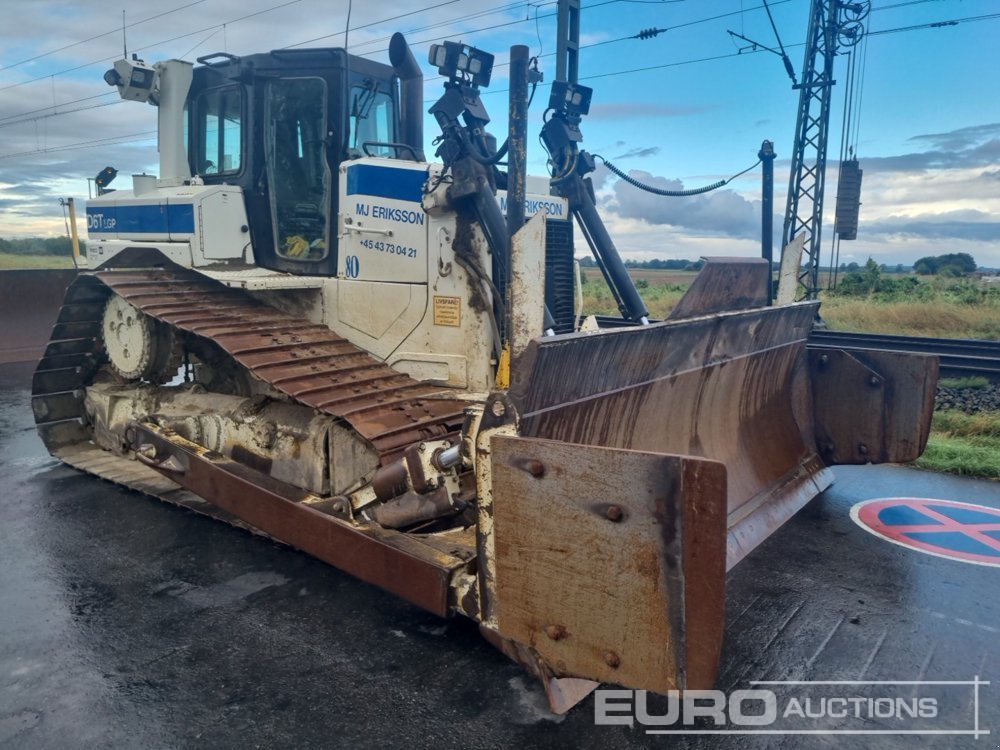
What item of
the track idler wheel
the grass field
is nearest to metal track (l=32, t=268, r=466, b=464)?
the track idler wheel

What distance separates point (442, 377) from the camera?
5.13m

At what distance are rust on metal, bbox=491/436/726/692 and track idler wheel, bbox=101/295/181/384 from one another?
13.5 ft

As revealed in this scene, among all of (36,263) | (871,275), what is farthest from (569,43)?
(36,263)

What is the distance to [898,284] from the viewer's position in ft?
99.8

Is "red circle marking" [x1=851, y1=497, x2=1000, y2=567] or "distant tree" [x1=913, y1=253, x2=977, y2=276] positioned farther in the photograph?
"distant tree" [x1=913, y1=253, x2=977, y2=276]

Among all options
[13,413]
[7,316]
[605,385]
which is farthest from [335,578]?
[7,316]

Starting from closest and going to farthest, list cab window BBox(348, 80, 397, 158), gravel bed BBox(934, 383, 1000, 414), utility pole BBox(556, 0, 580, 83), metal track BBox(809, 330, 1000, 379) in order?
cab window BBox(348, 80, 397, 158) → utility pole BBox(556, 0, 580, 83) → gravel bed BBox(934, 383, 1000, 414) → metal track BBox(809, 330, 1000, 379)

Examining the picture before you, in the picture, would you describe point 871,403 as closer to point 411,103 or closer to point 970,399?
point 411,103

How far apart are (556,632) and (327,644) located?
1.45 m

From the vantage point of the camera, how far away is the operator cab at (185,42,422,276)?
5.51 m

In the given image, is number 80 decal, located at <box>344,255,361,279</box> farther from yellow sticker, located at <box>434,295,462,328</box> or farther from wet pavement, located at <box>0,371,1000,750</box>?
wet pavement, located at <box>0,371,1000,750</box>

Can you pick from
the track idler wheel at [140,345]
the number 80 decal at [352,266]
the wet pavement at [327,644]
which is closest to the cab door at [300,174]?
the number 80 decal at [352,266]

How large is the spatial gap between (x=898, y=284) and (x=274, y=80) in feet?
99.5

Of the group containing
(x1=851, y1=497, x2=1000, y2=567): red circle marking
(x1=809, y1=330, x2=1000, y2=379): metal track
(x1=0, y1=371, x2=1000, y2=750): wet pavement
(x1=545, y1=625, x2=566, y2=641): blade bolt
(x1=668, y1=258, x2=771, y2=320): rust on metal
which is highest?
(x1=668, y1=258, x2=771, y2=320): rust on metal
